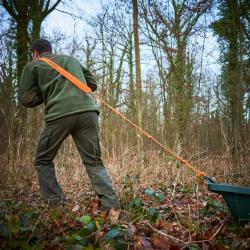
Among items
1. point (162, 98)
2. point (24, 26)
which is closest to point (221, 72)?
point (162, 98)

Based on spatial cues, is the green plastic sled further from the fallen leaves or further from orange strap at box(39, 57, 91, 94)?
orange strap at box(39, 57, 91, 94)

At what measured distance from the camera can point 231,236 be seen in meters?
3.02

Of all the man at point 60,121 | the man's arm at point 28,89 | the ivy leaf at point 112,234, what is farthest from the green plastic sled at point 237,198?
the man's arm at point 28,89

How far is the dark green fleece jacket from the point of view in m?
3.81

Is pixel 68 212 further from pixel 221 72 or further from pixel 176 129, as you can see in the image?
pixel 221 72

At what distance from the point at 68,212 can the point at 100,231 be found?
26.9 inches

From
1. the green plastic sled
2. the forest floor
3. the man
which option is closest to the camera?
the forest floor

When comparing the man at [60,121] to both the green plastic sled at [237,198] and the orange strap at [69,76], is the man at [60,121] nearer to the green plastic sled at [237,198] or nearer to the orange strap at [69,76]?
the orange strap at [69,76]

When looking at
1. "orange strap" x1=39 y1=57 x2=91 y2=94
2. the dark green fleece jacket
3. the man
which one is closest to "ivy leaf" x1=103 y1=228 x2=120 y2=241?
the man

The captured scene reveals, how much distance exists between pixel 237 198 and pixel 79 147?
182 cm

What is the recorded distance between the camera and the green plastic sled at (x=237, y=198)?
294 cm

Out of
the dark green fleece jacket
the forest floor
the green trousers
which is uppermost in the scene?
the dark green fleece jacket

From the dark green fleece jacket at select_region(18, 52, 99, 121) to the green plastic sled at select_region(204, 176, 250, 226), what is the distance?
5.48 feet

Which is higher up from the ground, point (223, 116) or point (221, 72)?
point (221, 72)
